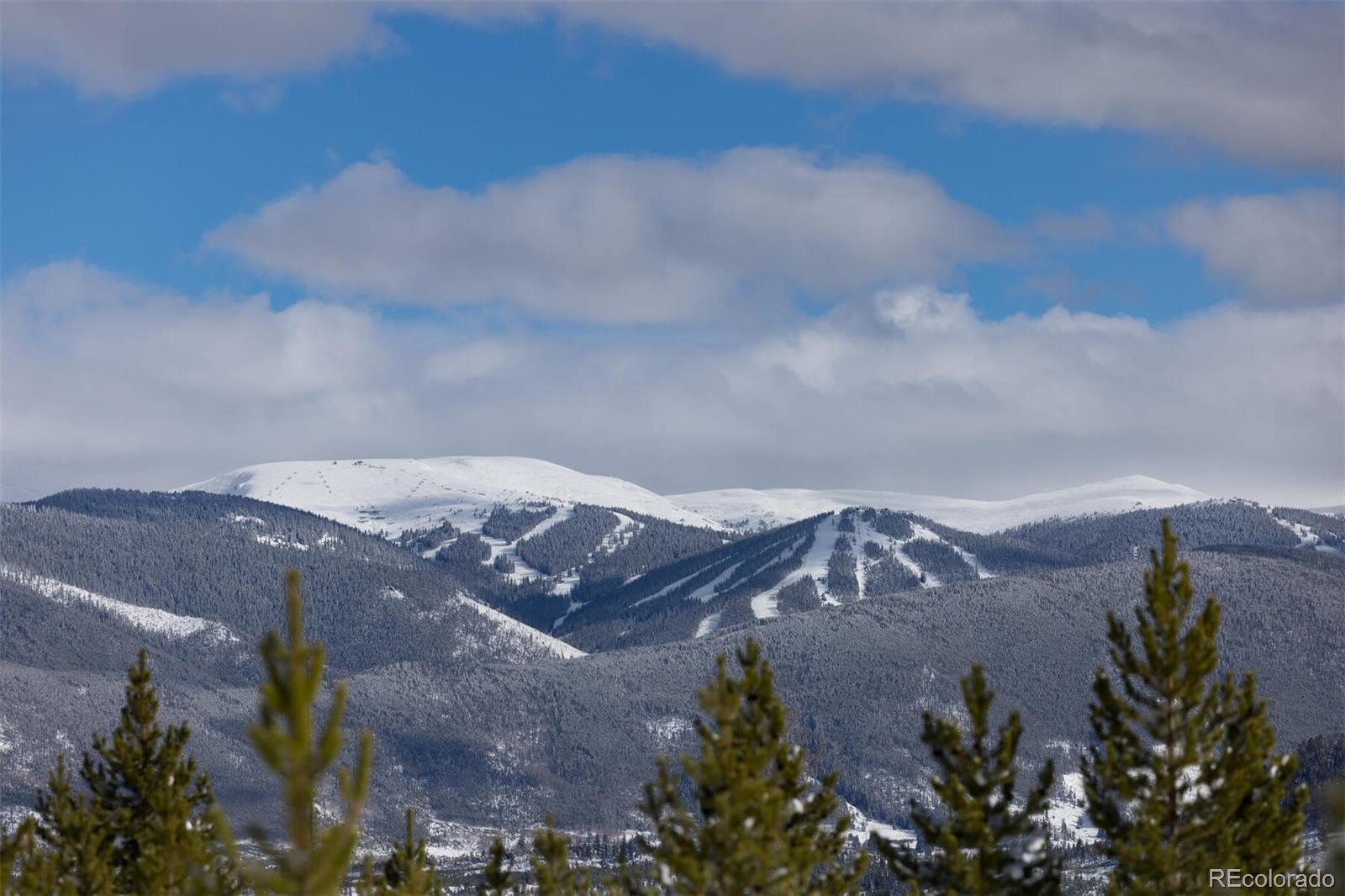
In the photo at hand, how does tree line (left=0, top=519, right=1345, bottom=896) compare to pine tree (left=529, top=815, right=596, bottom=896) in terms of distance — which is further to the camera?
pine tree (left=529, top=815, right=596, bottom=896)

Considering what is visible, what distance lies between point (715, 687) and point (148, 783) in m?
28.0

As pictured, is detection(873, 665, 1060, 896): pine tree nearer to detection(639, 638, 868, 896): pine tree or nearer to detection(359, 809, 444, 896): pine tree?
detection(639, 638, 868, 896): pine tree

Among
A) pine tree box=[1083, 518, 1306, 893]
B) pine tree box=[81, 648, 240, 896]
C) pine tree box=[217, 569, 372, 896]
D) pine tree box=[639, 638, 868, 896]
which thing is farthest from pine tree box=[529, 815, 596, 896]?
pine tree box=[217, 569, 372, 896]

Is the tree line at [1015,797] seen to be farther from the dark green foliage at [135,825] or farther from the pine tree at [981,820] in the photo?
the dark green foliage at [135,825]

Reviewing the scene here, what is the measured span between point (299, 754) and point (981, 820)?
3013 centimetres

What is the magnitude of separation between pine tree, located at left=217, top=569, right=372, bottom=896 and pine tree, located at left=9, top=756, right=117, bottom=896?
39046mm

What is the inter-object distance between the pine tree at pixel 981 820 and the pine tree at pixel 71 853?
92.4 ft

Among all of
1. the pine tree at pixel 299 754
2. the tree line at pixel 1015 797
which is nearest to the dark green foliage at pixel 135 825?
the tree line at pixel 1015 797

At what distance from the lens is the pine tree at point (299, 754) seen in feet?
61.0

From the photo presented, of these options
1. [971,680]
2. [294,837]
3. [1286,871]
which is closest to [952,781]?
[971,680]

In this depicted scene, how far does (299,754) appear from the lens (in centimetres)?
1909

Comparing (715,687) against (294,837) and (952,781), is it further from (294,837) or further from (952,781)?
(294,837)

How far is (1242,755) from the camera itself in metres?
46.3

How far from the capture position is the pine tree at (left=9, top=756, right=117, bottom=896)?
5703 cm
